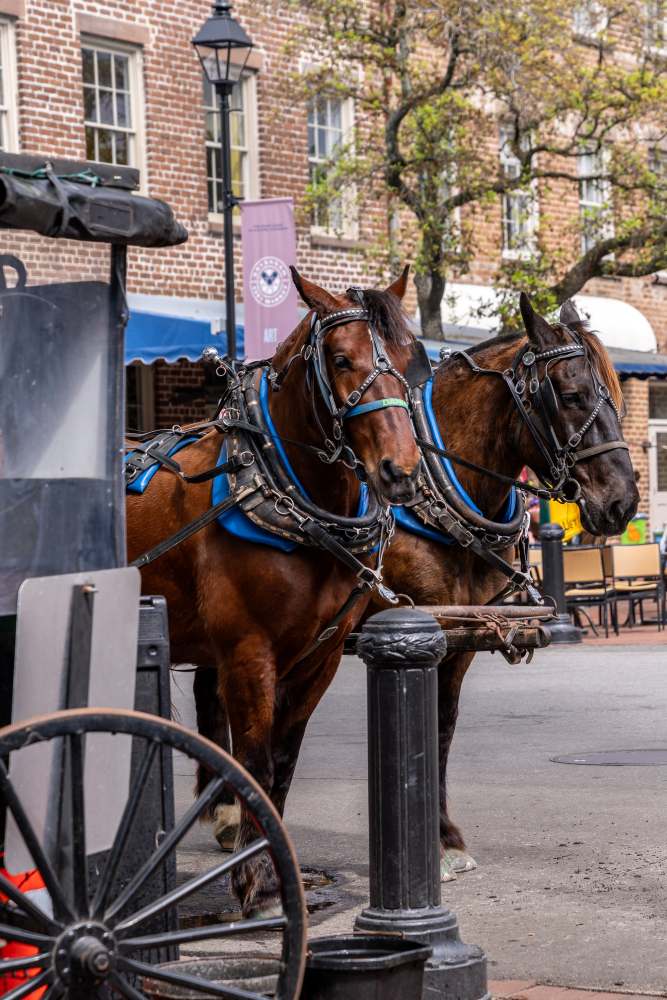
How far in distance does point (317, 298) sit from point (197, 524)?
937 mm

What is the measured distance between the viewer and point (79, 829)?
10.8ft

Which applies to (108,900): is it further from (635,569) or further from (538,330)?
(635,569)

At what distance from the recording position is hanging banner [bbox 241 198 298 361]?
15.5 metres

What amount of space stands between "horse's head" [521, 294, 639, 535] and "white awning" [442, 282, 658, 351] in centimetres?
1586

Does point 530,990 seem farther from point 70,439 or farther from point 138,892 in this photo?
point 70,439

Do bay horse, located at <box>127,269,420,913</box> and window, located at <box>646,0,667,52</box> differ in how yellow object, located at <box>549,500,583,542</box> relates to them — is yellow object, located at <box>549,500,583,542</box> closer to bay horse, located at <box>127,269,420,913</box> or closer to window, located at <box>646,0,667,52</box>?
window, located at <box>646,0,667,52</box>

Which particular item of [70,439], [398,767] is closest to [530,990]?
[398,767]

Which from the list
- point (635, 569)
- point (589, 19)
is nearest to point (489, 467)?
point (635, 569)

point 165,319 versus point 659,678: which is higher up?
point 165,319

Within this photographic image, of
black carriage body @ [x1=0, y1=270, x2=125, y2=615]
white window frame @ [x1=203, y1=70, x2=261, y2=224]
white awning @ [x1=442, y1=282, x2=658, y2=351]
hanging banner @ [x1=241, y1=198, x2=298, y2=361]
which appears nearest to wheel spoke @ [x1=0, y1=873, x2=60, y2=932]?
black carriage body @ [x1=0, y1=270, x2=125, y2=615]

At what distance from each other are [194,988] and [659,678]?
10396mm

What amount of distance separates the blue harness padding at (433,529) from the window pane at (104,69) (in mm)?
13501

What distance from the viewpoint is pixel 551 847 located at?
7090mm

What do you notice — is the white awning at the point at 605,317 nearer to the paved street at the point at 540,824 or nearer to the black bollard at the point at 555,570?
the black bollard at the point at 555,570
